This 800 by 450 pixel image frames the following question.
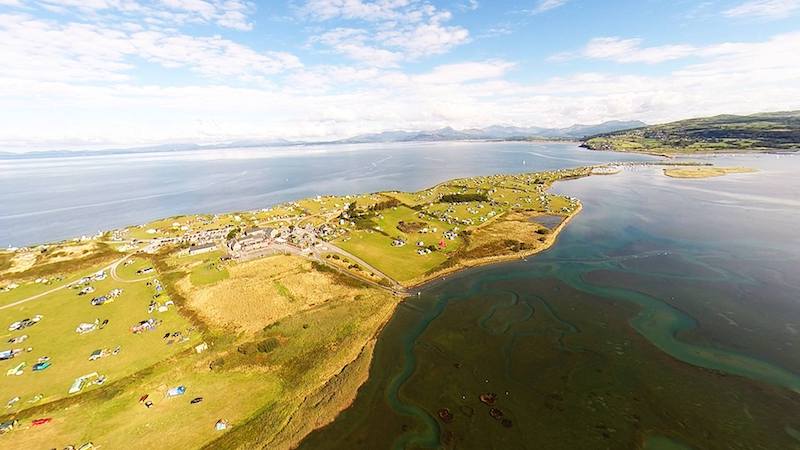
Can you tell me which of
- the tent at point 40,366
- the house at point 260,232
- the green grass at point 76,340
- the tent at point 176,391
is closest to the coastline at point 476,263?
the tent at point 176,391

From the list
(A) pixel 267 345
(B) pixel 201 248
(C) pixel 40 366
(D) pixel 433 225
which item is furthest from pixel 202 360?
(D) pixel 433 225

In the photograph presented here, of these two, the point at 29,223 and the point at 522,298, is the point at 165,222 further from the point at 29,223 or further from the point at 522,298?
the point at 522,298

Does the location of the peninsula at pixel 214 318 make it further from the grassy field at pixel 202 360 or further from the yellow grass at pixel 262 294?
the yellow grass at pixel 262 294

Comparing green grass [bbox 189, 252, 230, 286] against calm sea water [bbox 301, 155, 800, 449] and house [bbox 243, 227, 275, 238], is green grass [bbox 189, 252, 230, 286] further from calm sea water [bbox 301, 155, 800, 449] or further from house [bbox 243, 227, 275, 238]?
calm sea water [bbox 301, 155, 800, 449]

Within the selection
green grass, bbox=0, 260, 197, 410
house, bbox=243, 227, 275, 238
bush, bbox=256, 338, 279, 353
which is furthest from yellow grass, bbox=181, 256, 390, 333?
house, bbox=243, 227, 275, 238

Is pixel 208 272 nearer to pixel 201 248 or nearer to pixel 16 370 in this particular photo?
pixel 201 248

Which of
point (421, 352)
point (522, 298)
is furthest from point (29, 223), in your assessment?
point (522, 298)
